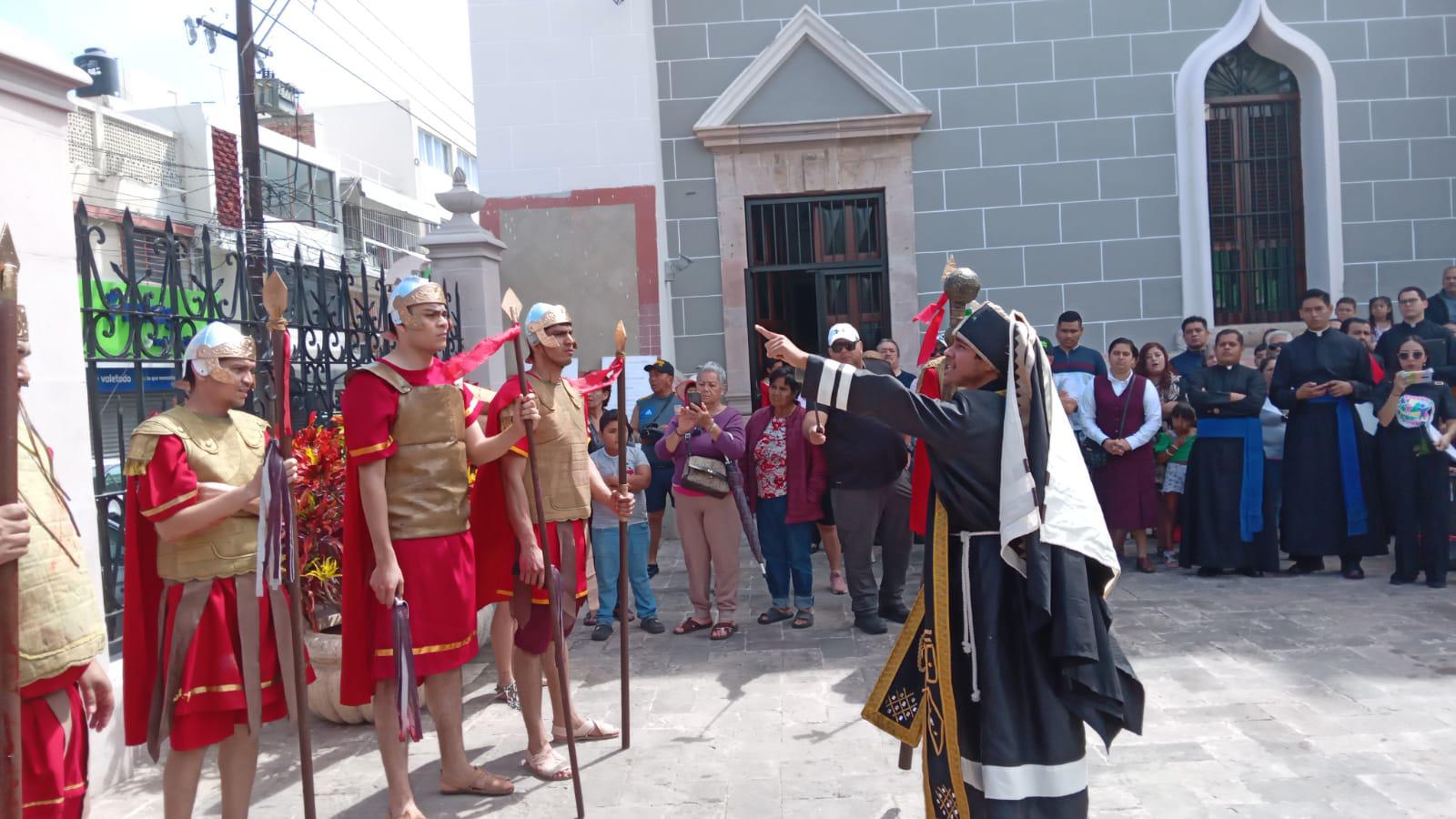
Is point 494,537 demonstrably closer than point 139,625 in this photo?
No

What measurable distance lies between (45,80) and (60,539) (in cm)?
220

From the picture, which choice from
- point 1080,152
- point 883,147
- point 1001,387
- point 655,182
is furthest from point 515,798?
point 1080,152

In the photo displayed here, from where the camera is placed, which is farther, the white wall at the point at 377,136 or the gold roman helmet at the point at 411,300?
the white wall at the point at 377,136

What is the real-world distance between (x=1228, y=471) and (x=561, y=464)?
17.7 feet

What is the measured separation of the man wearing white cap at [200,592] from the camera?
10.8 ft

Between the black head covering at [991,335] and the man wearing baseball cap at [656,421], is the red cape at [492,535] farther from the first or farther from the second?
the man wearing baseball cap at [656,421]

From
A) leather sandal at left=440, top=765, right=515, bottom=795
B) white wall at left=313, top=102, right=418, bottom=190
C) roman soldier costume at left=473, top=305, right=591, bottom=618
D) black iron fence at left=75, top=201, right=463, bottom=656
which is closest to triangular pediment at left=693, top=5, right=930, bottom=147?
black iron fence at left=75, top=201, right=463, bottom=656

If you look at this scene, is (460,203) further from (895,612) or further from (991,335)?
(991,335)

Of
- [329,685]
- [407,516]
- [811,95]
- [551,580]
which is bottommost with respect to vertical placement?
[329,685]

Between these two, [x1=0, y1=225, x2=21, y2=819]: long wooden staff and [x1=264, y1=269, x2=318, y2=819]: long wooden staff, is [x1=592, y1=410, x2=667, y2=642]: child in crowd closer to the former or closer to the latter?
[x1=264, y1=269, x2=318, y2=819]: long wooden staff

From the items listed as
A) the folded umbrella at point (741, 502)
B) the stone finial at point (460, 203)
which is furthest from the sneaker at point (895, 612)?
the stone finial at point (460, 203)

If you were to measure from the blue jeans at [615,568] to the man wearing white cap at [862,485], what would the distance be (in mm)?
1279

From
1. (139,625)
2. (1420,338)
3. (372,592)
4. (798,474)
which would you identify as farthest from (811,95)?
(139,625)

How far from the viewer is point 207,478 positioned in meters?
3.37
